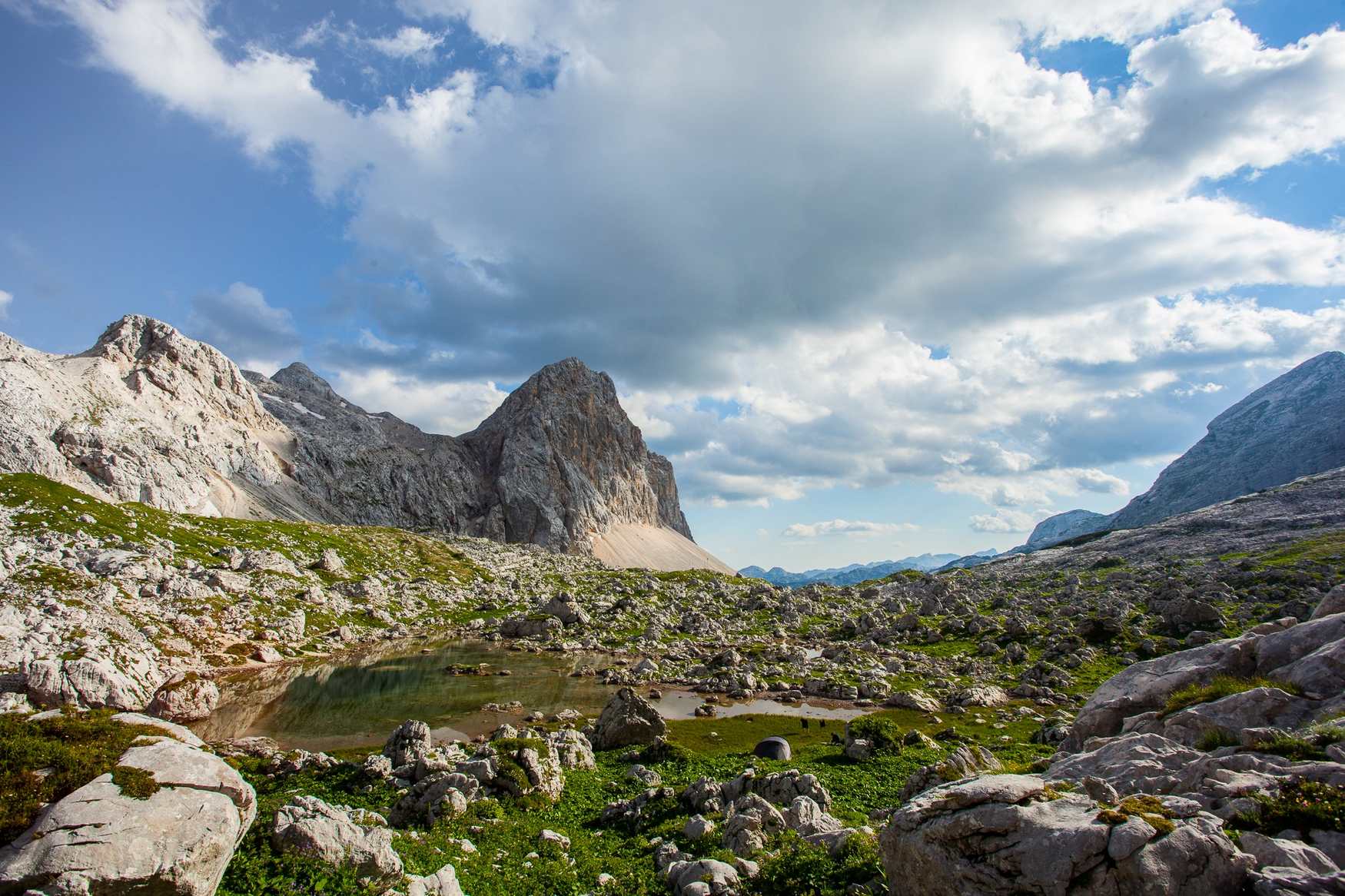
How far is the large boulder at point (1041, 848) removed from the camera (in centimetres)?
1073

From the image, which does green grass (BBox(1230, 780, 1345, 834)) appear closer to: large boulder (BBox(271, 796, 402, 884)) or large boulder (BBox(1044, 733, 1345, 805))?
large boulder (BBox(1044, 733, 1345, 805))

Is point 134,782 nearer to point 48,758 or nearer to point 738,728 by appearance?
point 48,758

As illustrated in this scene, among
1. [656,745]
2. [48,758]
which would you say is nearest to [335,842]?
[48,758]

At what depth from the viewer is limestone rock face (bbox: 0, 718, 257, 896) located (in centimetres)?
1087

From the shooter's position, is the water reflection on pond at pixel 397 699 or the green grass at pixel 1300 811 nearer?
the green grass at pixel 1300 811

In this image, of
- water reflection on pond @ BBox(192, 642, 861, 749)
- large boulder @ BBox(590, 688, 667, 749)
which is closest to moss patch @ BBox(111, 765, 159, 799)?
large boulder @ BBox(590, 688, 667, 749)

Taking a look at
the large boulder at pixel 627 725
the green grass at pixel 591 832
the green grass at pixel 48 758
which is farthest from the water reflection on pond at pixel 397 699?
the green grass at pixel 48 758

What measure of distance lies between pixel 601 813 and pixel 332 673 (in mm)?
48789

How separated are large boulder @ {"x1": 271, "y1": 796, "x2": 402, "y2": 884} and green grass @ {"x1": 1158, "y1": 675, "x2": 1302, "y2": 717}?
85.9 ft

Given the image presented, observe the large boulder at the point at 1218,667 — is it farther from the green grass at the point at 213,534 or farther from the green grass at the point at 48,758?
the green grass at the point at 213,534

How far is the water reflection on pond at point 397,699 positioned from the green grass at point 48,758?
95.8ft

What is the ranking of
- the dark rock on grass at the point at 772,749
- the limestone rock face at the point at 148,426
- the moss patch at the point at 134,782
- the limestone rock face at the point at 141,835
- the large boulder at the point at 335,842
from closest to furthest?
the limestone rock face at the point at 141,835 < the moss patch at the point at 134,782 < the large boulder at the point at 335,842 < the dark rock on grass at the point at 772,749 < the limestone rock face at the point at 148,426

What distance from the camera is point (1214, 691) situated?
21.2 metres

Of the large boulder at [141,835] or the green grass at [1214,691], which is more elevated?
the large boulder at [141,835]
